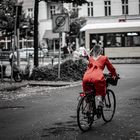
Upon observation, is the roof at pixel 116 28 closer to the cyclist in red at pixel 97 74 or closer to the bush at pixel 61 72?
the bush at pixel 61 72

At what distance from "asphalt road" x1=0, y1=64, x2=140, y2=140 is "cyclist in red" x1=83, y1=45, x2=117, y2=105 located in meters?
0.78

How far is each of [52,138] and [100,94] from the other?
1.51 m

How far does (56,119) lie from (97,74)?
76.9 inches

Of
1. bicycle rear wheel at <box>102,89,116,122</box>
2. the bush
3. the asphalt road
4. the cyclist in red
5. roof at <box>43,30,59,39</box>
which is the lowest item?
roof at <box>43,30,59,39</box>

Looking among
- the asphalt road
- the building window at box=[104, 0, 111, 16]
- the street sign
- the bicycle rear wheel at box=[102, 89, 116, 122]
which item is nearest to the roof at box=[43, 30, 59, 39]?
the building window at box=[104, 0, 111, 16]

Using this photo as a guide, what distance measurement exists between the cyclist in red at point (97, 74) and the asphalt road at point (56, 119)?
30.7 inches

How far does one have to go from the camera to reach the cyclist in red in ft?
30.1

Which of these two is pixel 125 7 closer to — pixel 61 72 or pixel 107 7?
pixel 107 7

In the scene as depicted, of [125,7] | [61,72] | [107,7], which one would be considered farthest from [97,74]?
[107,7]

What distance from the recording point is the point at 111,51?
42.5 meters

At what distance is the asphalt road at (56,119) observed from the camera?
8.70 m

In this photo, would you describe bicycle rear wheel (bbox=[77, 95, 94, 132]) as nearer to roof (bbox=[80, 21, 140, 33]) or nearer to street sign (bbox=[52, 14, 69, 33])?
street sign (bbox=[52, 14, 69, 33])

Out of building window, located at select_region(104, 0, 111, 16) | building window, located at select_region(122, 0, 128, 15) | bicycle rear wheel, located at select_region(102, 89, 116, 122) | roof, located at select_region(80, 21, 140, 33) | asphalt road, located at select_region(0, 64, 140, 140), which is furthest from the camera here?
building window, located at select_region(104, 0, 111, 16)

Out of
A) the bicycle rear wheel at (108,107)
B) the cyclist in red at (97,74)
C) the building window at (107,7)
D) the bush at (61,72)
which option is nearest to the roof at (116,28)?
the bush at (61,72)
